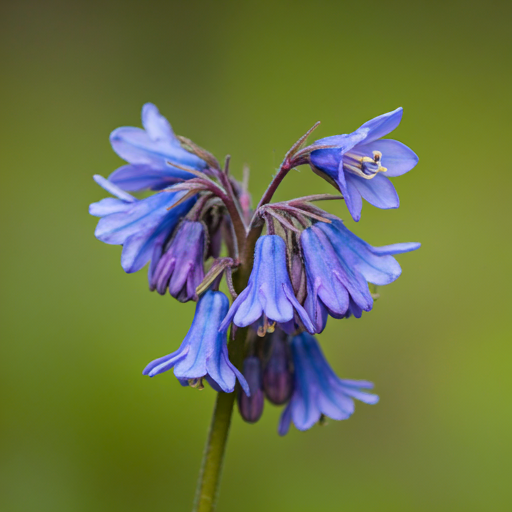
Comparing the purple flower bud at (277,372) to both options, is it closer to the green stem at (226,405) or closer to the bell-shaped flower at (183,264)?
the green stem at (226,405)

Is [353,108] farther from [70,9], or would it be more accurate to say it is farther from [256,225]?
[256,225]

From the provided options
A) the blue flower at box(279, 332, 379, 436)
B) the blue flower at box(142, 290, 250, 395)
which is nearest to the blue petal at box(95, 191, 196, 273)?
the blue flower at box(142, 290, 250, 395)

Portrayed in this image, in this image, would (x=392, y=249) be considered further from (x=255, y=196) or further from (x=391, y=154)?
(x=255, y=196)

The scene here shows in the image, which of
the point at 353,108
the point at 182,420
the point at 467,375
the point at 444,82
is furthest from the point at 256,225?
the point at 444,82

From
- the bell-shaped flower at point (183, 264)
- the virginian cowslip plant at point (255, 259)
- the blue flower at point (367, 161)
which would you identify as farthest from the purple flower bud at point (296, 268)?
the bell-shaped flower at point (183, 264)

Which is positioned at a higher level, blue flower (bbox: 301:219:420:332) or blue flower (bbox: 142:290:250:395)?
blue flower (bbox: 301:219:420:332)

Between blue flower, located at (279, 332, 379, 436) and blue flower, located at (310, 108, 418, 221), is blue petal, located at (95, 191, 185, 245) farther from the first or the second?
blue flower, located at (279, 332, 379, 436)

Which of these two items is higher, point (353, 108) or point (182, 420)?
point (353, 108)
